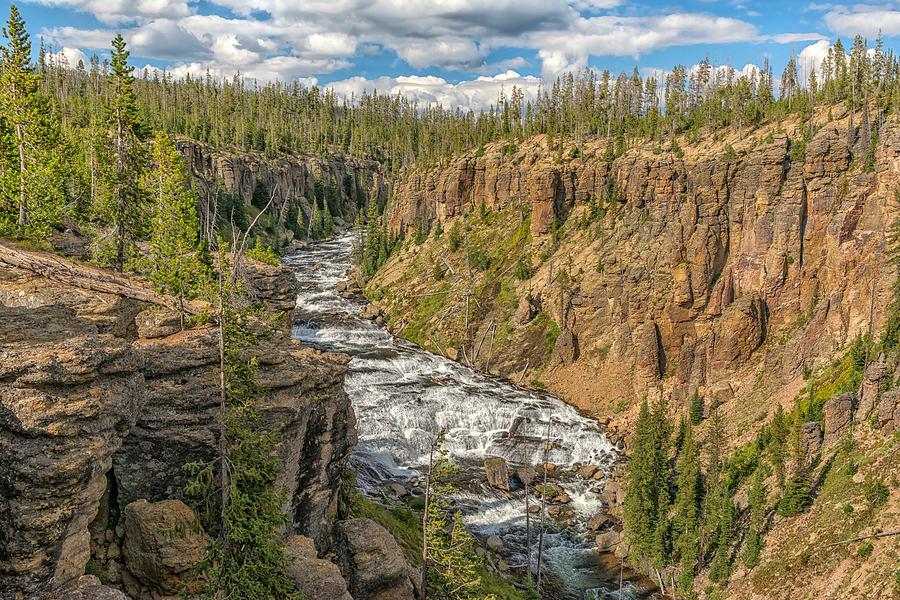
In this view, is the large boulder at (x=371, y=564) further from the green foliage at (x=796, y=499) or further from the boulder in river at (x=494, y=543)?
the green foliage at (x=796, y=499)

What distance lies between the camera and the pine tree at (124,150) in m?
37.5

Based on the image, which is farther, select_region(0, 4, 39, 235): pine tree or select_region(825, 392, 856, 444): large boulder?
select_region(825, 392, 856, 444): large boulder

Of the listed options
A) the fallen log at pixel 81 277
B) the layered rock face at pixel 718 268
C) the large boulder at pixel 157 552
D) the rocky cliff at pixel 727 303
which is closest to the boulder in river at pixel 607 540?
the rocky cliff at pixel 727 303

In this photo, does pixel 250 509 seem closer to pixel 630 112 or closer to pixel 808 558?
pixel 808 558

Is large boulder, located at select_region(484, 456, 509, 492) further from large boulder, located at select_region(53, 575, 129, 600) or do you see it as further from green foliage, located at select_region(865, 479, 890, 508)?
large boulder, located at select_region(53, 575, 129, 600)

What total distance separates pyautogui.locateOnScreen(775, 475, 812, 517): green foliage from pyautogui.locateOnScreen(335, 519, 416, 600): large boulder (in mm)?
33549

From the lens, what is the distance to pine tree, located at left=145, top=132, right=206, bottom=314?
2608cm

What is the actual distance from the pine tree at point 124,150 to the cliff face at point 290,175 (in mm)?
81573

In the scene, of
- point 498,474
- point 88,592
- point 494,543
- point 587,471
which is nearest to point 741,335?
point 587,471

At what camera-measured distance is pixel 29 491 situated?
1363cm

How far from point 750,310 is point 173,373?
214ft

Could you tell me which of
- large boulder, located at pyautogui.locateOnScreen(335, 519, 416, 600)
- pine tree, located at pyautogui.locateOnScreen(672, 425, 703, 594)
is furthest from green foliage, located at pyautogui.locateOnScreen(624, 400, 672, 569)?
large boulder, located at pyautogui.locateOnScreen(335, 519, 416, 600)

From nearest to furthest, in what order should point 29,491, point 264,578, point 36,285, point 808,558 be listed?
point 29,491
point 264,578
point 36,285
point 808,558

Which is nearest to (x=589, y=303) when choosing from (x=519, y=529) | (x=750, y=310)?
(x=750, y=310)
